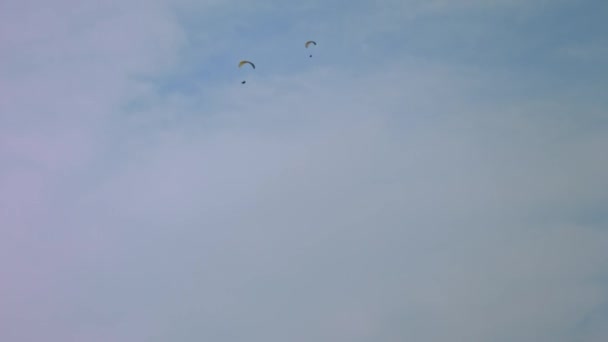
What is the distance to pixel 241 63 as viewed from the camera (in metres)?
83.1

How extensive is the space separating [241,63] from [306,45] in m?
16.3

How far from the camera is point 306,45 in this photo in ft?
278

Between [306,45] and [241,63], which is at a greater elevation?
[306,45]
